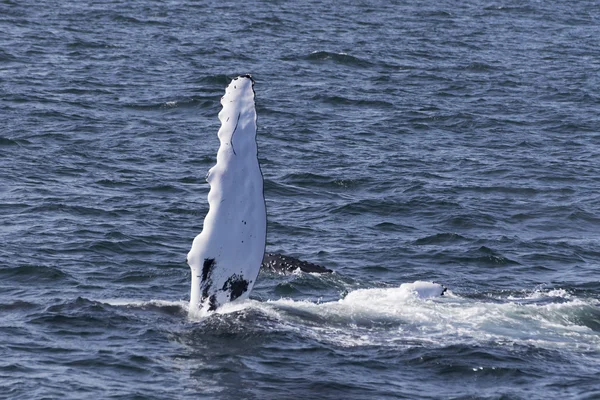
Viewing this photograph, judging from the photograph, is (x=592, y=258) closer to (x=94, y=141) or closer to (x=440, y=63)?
(x=94, y=141)

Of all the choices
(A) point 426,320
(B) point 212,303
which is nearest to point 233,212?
(B) point 212,303

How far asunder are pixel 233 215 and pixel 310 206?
372 inches

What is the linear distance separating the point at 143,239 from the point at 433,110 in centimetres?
1572

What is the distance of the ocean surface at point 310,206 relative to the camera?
53.8 feet

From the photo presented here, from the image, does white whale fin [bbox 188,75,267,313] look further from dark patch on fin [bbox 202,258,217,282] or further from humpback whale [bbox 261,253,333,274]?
humpback whale [bbox 261,253,333,274]

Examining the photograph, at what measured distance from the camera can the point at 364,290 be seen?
1975cm

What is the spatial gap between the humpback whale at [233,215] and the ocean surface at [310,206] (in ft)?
1.98

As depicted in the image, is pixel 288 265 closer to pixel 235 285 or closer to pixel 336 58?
pixel 235 285

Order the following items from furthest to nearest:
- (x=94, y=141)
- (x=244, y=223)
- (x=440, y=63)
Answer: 1. (x=440, y=63)
2. (x=94, y=141)
3. (x=244, y=223)

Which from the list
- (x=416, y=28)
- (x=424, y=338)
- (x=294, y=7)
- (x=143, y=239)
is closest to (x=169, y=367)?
(x=424, y=338)

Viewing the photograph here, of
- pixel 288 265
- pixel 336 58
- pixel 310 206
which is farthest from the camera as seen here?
pixel 336 58

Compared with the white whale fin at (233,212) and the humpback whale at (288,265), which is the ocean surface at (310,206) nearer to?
the humpback whale at (288,265)

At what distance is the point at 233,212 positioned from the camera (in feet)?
56.3

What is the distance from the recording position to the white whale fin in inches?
669
